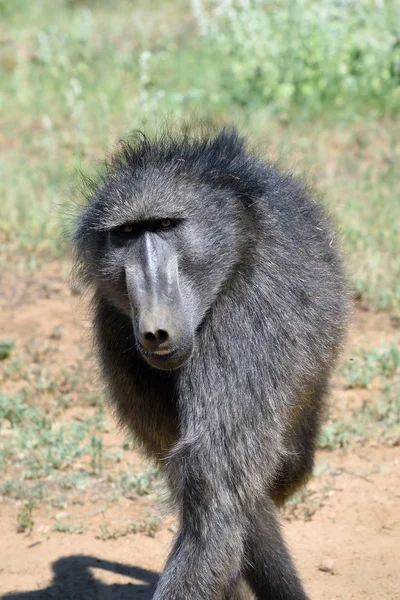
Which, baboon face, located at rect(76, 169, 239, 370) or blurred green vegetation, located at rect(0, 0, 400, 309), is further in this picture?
blurred green vegetation, located at rect(0, 0, 400, 309)

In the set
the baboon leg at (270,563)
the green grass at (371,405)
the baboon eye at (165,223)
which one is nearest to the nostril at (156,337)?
the baboon eye at (165,223)

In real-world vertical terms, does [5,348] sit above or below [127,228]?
below

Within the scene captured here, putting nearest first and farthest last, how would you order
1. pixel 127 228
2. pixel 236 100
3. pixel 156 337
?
pixel 156 337 < pixel 127 228 < pixel 236 100

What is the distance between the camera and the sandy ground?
3846 mm

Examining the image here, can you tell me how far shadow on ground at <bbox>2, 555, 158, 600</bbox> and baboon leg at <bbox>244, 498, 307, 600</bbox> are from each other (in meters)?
0.61

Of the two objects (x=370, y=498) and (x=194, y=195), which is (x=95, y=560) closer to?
(x=370, y=498)

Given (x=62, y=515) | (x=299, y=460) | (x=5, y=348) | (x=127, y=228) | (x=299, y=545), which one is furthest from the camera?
(x=5, y=348)

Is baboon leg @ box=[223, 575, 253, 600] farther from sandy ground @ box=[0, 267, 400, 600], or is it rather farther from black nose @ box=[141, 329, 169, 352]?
black nose @ box=[141, 329, 169, 352]

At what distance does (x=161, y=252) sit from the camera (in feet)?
9.54

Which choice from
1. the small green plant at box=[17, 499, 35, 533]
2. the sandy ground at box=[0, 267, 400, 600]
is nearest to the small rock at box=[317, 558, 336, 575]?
the sandy ground at box=[0, 267, 400, 600]

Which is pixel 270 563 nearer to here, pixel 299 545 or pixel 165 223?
pixel 299 545

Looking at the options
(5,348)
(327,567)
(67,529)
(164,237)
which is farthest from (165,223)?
(5,348)

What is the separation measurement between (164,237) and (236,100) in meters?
5.53

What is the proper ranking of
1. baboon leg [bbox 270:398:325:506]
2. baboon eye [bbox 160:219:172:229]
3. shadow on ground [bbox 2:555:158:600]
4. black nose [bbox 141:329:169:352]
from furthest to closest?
shadow on ground [bbox 2:555:158:600]
baboon leg [bbox 270:398:325:506]
baboon eye [bbox 160:219:172:229]
black nose [bbox 141:329:169:352]
